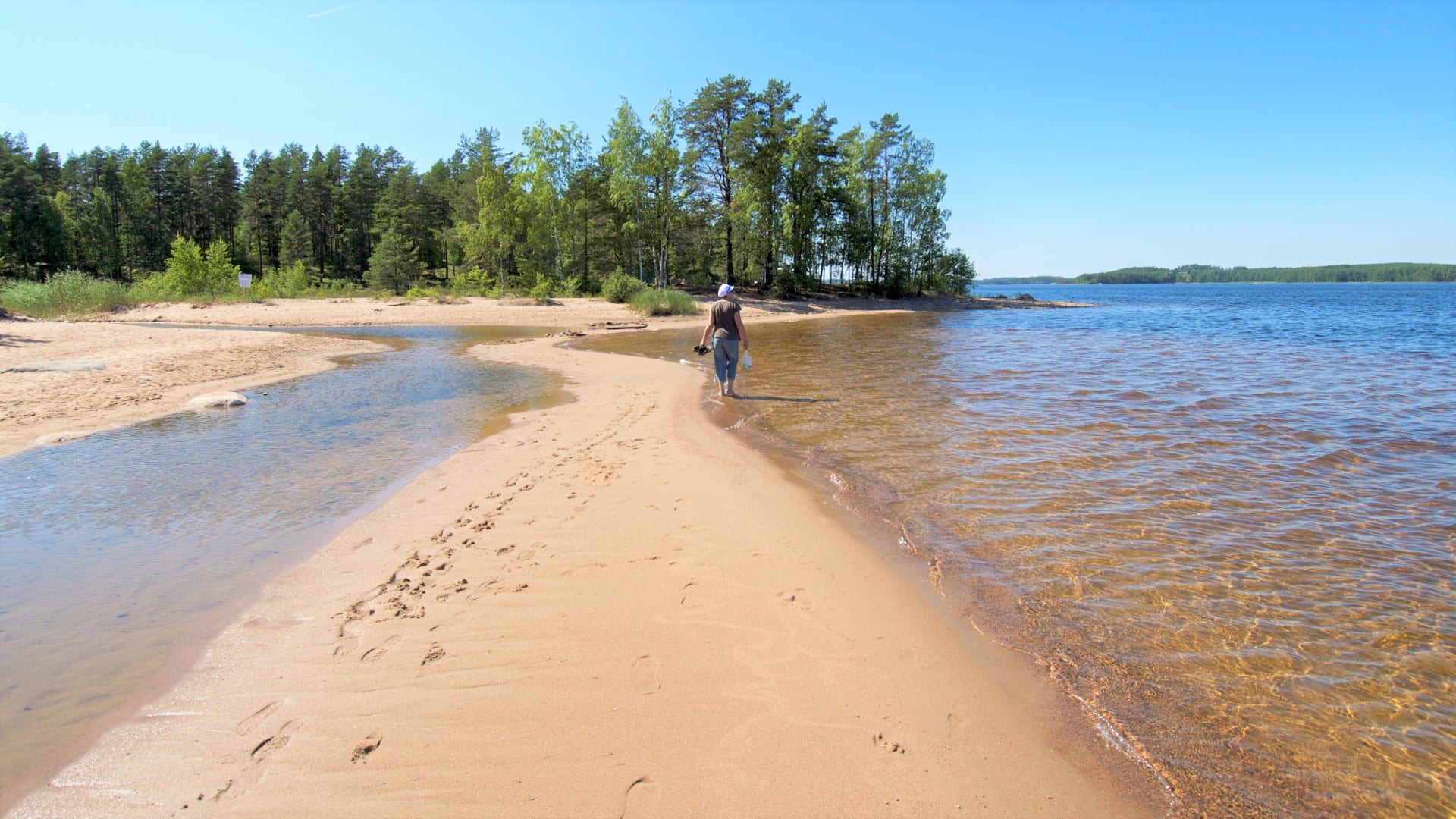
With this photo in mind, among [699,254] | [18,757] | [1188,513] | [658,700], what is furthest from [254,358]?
[699,254]

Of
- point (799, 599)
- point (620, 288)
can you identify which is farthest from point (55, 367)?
point (620, 288)

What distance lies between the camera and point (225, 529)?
5.40 metres

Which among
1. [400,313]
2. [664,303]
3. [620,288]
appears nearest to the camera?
[400,313]

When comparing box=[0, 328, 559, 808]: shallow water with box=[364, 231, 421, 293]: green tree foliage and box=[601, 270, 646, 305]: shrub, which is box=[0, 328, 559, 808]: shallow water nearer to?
box=[601, 270, 646, 305]: shrub

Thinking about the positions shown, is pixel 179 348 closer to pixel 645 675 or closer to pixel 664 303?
pixel 645 675

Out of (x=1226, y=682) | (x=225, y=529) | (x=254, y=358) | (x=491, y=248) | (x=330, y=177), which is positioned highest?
(x=330, y=177)

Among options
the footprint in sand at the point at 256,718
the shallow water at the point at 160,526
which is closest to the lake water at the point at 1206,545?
the footprint in sand at the point at 256,718

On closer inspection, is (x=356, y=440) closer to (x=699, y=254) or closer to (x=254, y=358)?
(x=254, y=358)

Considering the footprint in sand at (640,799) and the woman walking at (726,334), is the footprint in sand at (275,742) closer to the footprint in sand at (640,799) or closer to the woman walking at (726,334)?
the footprint in sand at (640,799)

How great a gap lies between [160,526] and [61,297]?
99.1ft

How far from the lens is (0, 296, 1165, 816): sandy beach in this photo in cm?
253

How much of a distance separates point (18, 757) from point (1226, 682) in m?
5.83

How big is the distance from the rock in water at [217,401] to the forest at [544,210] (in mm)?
29345

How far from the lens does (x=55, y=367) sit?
12562 millimetres
